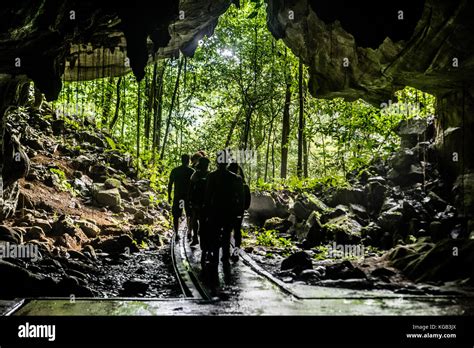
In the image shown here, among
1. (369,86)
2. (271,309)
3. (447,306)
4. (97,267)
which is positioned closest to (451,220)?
(369,86)

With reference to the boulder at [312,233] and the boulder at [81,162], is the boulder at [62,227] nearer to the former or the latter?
the boulder at [81,162]

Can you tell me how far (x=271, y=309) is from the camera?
15.6ft

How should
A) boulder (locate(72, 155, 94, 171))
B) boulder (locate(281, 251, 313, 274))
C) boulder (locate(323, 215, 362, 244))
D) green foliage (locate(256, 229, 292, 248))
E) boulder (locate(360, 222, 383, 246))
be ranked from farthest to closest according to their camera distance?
boulder (locate(72, 155, 94, 171)) < green foliage (locate(256, 229, 292, 248)) < boulder (locate(323, 215, 362, 244)) < boulder (locate(360, 222, 383, 246)) < boulder (locate(281, 251, 313, 274))

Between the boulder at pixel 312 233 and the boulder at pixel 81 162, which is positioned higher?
the boulder at pixel 81 162

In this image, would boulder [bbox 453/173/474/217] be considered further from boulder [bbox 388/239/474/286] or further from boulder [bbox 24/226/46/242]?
boulder [bbox 24/226/46/242]

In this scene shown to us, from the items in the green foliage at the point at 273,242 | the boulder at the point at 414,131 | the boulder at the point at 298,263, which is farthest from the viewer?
the boulder at the point at 414,131

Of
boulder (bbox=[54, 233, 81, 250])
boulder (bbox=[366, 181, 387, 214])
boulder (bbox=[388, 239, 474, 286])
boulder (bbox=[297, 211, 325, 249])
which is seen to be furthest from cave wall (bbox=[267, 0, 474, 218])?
boulder (bbox=[54, 233, 81, 250])

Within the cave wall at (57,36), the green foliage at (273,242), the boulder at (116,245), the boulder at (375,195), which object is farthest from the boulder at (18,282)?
the boulder at (375,195)

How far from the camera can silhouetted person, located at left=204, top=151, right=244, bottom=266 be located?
6.90 m

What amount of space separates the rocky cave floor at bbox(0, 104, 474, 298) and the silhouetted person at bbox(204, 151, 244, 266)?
1216 millimetres

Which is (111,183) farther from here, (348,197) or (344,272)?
(344,272)

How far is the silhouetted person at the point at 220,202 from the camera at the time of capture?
6.90 metres

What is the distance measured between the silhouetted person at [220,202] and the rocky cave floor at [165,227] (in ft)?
3.99
